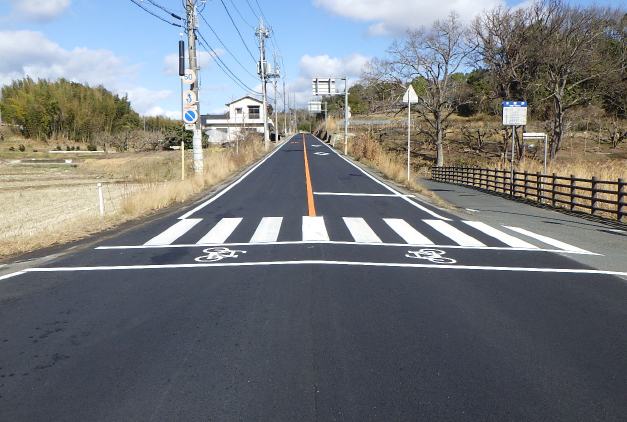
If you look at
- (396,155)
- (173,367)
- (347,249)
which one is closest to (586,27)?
(396,155)

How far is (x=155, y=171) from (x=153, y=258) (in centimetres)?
2923

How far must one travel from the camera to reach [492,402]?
A: 3.81m

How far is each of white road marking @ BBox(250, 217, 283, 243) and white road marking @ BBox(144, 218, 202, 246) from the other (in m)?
1.73

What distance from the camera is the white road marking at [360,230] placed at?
1091 cm

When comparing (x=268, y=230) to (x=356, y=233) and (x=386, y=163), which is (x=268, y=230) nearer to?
(x=356, y=233)

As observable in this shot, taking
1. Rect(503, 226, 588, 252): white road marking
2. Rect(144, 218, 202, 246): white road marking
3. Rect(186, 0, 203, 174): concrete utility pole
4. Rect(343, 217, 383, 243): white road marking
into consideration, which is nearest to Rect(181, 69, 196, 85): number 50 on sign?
Rect(186, 0, 203, 174): concrete utility pole

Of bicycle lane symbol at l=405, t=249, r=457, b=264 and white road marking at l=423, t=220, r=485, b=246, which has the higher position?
white road marking at l=423, t=220, r=485, b=246

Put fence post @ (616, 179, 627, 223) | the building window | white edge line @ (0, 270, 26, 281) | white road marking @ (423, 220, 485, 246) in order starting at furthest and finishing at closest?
the building window < fence post @ (616, 179, 627, 223) < white road marking @ (423, 220, 485, 246) < white edge line @ (0, 270, 26, 281)

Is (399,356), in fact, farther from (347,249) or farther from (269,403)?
(347,249)

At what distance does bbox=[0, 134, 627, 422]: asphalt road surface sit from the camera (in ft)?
12.5

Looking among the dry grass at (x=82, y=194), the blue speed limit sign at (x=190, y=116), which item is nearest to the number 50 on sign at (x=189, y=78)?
the blue speed limit sign at (x=190, y=116)

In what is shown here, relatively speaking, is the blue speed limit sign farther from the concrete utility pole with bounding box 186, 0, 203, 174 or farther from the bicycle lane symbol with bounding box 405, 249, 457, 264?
the bicycle lane symbol with bounding box 405, 249, 457, 264

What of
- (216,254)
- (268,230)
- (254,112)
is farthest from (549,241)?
(254,112)

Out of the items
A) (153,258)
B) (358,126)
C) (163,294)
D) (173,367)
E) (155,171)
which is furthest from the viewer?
(358,126)
